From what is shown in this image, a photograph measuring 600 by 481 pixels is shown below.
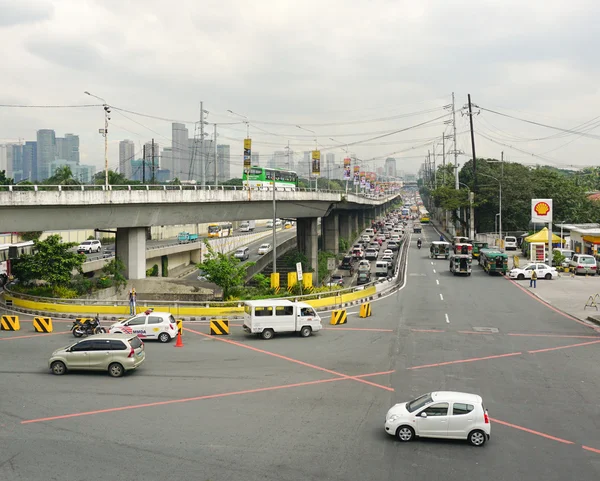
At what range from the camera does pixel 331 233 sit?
98.4 m

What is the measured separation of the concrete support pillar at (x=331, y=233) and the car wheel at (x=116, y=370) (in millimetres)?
76983

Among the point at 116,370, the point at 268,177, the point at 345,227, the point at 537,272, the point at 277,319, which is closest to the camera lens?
the point at 116,370

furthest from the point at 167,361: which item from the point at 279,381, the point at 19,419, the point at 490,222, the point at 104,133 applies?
the point at 490,222

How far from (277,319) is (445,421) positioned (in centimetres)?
1455

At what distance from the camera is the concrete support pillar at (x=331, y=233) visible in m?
97.9

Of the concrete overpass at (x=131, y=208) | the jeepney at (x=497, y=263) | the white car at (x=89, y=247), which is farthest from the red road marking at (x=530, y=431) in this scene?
the white car at (x=89, y=247)

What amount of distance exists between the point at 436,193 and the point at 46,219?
63577 mm

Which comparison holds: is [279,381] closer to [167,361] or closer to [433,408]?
[167,361]

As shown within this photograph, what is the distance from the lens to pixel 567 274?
183 feet

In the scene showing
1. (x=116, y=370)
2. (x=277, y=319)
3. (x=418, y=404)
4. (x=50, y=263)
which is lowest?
(x=116, y=370)

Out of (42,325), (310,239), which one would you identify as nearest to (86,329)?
(42,325)

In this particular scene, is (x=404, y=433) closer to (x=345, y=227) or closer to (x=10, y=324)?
(x=10, y=324)

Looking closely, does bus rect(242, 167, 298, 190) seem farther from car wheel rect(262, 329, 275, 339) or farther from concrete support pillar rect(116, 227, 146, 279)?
car wheel rect(262, 329, 275, 339)

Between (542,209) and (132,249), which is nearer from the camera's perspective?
(132,249)
